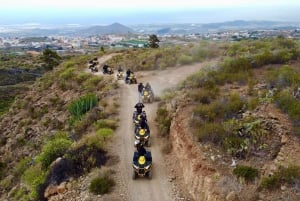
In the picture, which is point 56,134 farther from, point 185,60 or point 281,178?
point 185,60

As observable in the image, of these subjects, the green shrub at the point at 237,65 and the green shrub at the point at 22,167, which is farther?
the green shrub at the point at 237,65

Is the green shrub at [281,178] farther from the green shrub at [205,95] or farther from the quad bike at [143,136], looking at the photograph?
the quad bike at [143,136]

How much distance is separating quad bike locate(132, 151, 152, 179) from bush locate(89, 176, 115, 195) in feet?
2.55

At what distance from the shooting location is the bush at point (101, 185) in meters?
11.8

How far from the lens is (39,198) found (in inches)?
513

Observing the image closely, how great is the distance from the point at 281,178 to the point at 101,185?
516 cm

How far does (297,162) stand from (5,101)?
47.8m

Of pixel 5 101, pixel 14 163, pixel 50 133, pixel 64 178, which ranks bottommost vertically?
pixel 5 101

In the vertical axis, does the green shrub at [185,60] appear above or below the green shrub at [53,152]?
above

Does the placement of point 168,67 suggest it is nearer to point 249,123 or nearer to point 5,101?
point 249,123

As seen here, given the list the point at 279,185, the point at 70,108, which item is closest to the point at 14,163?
the point at 70,108

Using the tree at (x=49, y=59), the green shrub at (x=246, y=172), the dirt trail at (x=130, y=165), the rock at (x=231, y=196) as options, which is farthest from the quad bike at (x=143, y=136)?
the tree at (x=49, y=59)

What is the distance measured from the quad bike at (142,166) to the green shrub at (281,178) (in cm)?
390

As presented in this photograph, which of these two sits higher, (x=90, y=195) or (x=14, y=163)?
(x=90, y=195)
